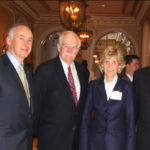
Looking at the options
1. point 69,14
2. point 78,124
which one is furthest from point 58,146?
point 69,14

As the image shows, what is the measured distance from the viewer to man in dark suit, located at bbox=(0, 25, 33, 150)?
1.66 metres

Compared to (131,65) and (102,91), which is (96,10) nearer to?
(131,65)

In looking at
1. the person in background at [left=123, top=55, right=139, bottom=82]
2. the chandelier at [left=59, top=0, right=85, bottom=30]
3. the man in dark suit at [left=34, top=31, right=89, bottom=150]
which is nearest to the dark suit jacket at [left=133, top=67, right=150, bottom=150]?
the man in dark suit at [left=34, top=31, right=89, bottom=150]

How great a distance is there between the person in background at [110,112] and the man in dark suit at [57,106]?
0.16 m

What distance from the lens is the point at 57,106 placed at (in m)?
2.14

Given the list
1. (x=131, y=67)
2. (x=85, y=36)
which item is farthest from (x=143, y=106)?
(x=85, y=36)

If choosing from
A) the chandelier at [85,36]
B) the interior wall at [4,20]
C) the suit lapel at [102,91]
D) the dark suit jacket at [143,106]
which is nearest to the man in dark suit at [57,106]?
the suit lapel at [102,91]

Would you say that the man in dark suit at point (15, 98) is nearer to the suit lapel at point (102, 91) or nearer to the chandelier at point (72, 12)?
the suit lapel at point (102, 91)

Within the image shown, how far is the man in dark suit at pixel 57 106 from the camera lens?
2.15 meters

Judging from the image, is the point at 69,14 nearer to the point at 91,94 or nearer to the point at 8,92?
the point at 91,94

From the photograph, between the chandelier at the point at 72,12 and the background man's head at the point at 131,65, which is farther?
the background man's head at the point at 131,65

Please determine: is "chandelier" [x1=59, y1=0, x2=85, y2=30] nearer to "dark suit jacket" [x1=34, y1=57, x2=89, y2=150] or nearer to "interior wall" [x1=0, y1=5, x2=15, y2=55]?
"dark suit jacket" [x1=34, y1=57, x2=89, y2=150]

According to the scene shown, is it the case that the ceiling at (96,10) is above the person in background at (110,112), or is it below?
above

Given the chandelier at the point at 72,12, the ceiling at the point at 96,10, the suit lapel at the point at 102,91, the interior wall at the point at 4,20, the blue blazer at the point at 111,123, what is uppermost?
the ceiling at the point at 96,10
